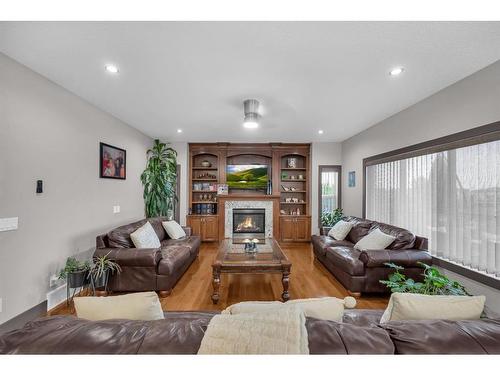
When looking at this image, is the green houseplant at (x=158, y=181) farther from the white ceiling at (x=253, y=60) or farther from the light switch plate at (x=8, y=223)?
the light switch plate at (x=8, y=223)

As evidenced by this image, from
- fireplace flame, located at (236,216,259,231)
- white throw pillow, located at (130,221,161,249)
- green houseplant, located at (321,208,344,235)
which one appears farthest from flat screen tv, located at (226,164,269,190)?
white throw pillow, located at (130,221,161,249)

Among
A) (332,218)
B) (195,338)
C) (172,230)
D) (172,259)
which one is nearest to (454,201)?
(332,218)

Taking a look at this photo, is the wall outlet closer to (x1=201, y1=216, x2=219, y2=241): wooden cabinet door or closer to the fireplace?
(x1=201, y1=216, x2=219, y2=241): wooden cabinet door

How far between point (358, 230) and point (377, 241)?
0.79 metres

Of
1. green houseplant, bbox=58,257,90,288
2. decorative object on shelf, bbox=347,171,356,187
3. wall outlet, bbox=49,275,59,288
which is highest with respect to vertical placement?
decorative object on shelf, bbox=347,171,356,187

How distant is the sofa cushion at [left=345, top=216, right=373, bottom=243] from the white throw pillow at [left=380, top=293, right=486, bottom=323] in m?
2.90

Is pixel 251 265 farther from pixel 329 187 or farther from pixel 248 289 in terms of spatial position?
pixel 329 187

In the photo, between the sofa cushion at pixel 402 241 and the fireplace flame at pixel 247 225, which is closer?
the sofa cushion at pixel 402 241

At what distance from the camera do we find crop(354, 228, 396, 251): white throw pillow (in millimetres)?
3208

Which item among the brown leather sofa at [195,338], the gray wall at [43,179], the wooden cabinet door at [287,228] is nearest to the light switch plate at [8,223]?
the gray wall at [43,179]

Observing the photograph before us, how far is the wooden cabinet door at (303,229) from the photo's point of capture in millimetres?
5992

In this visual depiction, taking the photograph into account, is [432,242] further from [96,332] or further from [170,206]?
[170,206]
